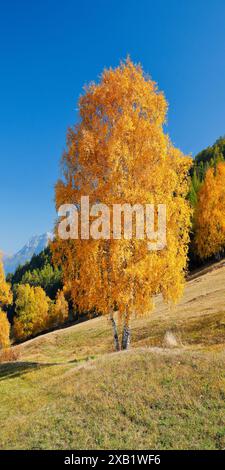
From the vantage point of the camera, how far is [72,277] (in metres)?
19.5

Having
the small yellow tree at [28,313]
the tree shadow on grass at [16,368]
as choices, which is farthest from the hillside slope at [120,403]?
the small yellow tree at [28,313]

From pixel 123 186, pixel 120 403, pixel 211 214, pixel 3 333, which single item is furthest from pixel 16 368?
pixel 211 214

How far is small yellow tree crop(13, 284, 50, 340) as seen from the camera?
103919 mm

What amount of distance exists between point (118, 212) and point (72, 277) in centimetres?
453

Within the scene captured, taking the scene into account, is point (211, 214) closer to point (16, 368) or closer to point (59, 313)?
point (16, 368)

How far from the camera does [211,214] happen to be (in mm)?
63719

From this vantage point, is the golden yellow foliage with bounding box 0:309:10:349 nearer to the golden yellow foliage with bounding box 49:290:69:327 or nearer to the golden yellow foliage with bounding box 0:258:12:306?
the golden yellow foliage with bounding box 0:258:12:306

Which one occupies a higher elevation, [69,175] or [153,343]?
[69,175]

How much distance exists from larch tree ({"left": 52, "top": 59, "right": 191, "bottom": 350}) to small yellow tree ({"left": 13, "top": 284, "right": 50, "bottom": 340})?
291 ft

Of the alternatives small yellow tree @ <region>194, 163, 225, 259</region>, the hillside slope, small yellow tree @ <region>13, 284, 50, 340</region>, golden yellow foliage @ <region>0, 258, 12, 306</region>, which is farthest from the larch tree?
small yellow tree @ <region>13, 284, 50, 340</region>

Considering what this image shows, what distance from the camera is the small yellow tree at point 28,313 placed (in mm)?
103919

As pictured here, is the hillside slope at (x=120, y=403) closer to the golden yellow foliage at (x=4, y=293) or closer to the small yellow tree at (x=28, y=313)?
the golden yellow foliage at (x=4, y=293)
